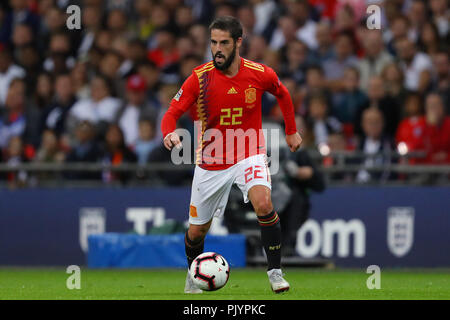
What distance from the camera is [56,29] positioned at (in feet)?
59.9

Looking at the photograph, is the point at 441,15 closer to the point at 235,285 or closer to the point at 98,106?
the point at 98,106

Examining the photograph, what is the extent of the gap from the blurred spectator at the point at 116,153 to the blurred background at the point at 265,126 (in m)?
0.02

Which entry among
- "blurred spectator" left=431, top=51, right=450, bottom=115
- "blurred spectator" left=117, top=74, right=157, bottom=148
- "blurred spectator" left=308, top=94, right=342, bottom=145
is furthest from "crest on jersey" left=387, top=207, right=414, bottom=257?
"blurred spectator" left=117, top=74, right=157, bottom=148

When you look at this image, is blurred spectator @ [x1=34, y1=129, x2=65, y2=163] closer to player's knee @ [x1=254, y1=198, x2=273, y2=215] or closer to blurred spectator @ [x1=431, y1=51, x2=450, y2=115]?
blurred spectator @ [x1=431, y1=51, x2=450, y2=115]

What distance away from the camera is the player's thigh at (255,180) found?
9.18 metres

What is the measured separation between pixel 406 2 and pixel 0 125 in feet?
23.2

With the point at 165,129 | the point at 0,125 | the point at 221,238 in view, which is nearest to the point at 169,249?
the point at 221,238

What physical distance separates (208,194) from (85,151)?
6.74m

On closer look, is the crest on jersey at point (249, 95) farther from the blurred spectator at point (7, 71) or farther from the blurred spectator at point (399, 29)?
the blurred spectator at point (7, 71)

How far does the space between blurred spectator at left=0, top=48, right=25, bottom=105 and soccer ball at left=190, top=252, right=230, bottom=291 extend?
31.0 feet

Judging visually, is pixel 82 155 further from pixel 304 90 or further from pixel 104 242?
pixel 304 90

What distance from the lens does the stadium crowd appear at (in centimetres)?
1493

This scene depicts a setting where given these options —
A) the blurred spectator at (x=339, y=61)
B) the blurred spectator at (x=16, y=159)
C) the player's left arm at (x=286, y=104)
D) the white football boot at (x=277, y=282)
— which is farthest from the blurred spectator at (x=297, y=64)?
the white football boot at (x=277, y=282)

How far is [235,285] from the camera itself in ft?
35.5
